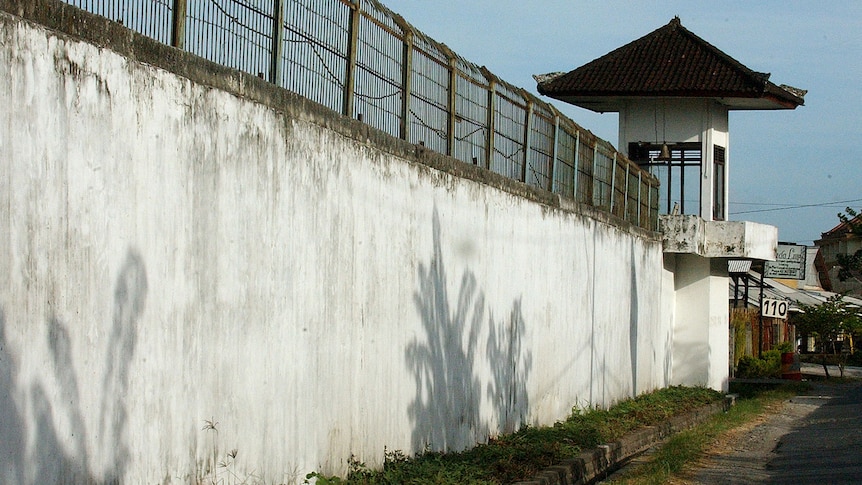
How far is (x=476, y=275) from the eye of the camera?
34.0 ft

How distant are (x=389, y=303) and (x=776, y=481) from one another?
4645 mm

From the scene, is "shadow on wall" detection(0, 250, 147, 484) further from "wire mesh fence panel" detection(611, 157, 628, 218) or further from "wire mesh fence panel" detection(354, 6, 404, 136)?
"wire mesh fence panel" detection(611, 157, 628, 218)

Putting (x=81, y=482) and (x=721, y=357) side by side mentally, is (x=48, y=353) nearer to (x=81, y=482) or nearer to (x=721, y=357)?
(x=81, y=482)

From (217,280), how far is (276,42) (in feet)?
5.91

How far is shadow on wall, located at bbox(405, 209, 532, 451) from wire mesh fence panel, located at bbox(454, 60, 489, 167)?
4.19ft

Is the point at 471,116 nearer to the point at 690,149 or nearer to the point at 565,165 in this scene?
the point at 565,165

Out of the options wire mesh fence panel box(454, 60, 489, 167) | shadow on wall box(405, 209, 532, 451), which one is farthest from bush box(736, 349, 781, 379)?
wire mesh fence panel box(454, 60, 489, 167)

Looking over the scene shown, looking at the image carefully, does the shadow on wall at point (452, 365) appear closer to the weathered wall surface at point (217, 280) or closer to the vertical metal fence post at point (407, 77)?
the weathered wall surface at point (217, 280)

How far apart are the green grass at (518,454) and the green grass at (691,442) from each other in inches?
24.5

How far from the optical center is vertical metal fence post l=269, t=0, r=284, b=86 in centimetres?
693

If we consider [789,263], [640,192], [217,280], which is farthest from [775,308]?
[217,280]

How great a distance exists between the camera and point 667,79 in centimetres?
2109

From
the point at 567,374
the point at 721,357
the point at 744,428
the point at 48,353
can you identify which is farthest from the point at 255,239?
the point at 721,357

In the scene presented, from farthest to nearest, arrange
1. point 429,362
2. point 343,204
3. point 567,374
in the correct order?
point 567,374
point 429,362
point 343,204
